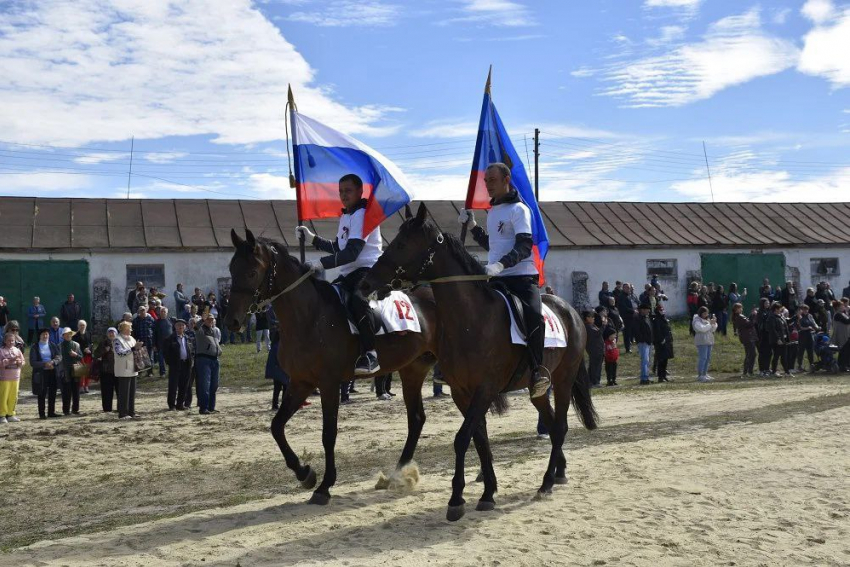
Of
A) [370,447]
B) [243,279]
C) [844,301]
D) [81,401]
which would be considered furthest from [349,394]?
[844,301]

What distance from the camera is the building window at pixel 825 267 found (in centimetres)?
4134

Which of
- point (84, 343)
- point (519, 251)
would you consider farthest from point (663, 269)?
point (519, 251)

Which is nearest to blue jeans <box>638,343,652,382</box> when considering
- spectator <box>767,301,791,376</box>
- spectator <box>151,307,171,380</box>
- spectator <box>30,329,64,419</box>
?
spectator <box>767,301,791,376</box>

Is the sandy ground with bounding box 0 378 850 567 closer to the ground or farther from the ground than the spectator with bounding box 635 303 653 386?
closer to the ground

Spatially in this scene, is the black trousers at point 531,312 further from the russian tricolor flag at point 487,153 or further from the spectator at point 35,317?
the spectator at point 35,317

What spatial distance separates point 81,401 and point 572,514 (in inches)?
627

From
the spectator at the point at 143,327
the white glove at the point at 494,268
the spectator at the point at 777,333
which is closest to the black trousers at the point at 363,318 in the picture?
the white glove at the point at 494,268

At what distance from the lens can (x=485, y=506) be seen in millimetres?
8727

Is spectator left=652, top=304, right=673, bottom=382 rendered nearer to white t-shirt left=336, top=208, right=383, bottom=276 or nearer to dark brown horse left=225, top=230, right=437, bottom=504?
white t-shirt left=336, top=208, right=383, bottom=276

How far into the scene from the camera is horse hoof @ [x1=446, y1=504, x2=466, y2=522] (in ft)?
27.4

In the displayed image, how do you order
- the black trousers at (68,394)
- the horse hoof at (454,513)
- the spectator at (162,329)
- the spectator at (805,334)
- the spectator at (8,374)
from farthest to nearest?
the spectator at (805,334), the spectator at (162,329), the black trousers at (68,394), the spectator at (8,374), the horse hoof at (454,513)

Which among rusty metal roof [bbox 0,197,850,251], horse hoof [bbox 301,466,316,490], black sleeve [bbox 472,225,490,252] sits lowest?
horse hoof [bbox 301,466,316,490]

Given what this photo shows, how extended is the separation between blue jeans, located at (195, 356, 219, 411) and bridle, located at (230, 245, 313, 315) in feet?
31.9

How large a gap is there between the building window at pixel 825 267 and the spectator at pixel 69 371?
107ft
